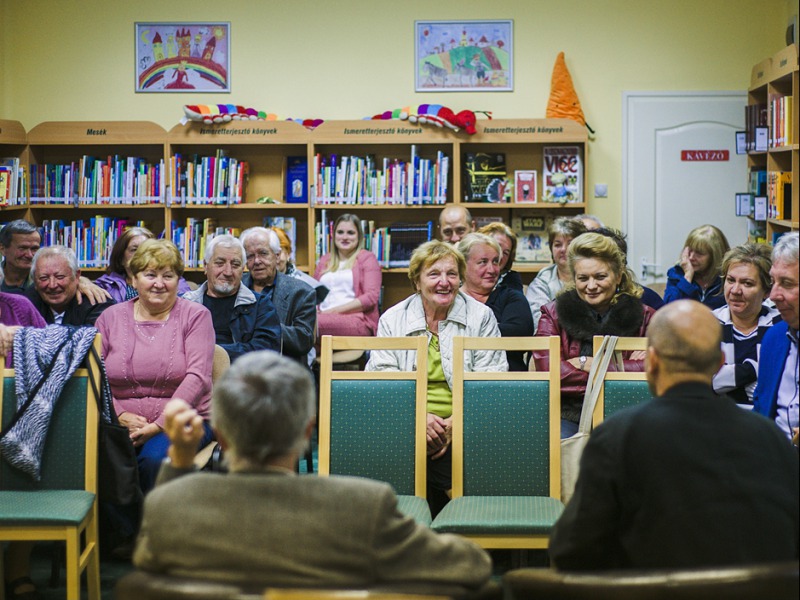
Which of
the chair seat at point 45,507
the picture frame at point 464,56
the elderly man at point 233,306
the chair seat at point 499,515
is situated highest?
the picture frame at point 464,56

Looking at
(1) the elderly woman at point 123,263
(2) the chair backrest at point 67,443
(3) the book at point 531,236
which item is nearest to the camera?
(2) the chair backrest at point 67,443

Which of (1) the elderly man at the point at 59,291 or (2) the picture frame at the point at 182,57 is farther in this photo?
(2) the picture frame at the point at 182,57

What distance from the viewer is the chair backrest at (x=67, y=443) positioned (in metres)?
3.21

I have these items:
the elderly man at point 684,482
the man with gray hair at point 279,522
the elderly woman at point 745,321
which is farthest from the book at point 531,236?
the man with gray hair at point 279,522

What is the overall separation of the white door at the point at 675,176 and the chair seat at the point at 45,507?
5.00 meters

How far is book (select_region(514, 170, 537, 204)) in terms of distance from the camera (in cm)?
701

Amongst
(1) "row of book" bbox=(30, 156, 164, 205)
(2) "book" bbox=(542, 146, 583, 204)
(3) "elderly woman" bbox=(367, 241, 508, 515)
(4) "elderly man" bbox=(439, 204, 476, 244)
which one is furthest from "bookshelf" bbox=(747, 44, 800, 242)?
(1) "row of book" bbox=(30, 156, 164, 205)

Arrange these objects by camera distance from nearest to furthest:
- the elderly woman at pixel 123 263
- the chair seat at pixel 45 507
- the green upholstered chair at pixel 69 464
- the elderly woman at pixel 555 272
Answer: the chair seat at pixel 45 507
the green upholstered chair at pixel 69 464
the elderly woman at pixel 123 263
the elderly woman at pixel 555 272

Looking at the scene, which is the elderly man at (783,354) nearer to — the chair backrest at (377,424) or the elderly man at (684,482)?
the elderly man at (684,482)

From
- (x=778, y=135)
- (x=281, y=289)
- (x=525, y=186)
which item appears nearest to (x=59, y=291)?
(x=281, y=289)

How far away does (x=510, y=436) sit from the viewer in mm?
3264

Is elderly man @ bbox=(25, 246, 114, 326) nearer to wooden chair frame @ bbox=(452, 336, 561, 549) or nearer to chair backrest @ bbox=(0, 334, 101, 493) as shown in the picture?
chair backrest @ bbox=(0, 334, 101, 493)

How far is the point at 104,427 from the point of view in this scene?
3.27 meters

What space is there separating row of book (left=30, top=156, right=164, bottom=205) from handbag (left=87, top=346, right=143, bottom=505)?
388cm
